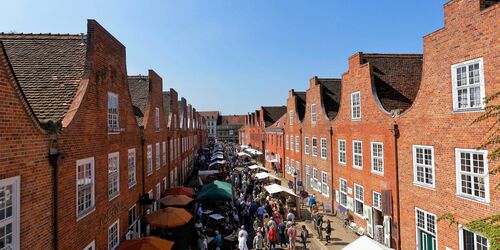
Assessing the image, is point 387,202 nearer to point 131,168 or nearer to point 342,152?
point 342,152

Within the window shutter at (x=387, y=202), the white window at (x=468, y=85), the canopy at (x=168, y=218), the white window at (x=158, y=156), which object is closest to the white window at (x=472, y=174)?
the white window at (x=468, y=85)

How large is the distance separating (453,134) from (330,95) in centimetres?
1523

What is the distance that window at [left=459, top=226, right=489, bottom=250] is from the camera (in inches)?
362

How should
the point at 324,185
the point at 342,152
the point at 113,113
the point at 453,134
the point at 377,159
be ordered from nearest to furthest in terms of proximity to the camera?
the point at 453,134 < the point at 113,113 < the point at 377,159 < the point at 342,152 < the point at 324,185

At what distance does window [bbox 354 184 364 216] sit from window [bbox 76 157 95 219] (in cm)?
1410

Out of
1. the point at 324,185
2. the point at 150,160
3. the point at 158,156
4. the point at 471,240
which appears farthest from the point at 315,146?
the point at 471,240

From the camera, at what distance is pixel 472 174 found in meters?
9.48

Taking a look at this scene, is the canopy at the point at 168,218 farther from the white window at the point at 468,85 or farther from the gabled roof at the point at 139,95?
the white window at the point at 468,85

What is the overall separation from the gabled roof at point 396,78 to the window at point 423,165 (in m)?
3.54

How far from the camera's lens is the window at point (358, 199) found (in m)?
16.9

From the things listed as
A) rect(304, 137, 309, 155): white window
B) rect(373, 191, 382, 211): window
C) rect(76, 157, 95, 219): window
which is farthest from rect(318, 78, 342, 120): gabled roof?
rect(76, 157, 95, 219): window

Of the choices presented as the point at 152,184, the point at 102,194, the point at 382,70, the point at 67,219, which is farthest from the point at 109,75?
the point at 382,70

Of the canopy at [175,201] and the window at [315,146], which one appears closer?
the canopy at [175,201]

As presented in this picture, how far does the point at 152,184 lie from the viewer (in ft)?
58.3
